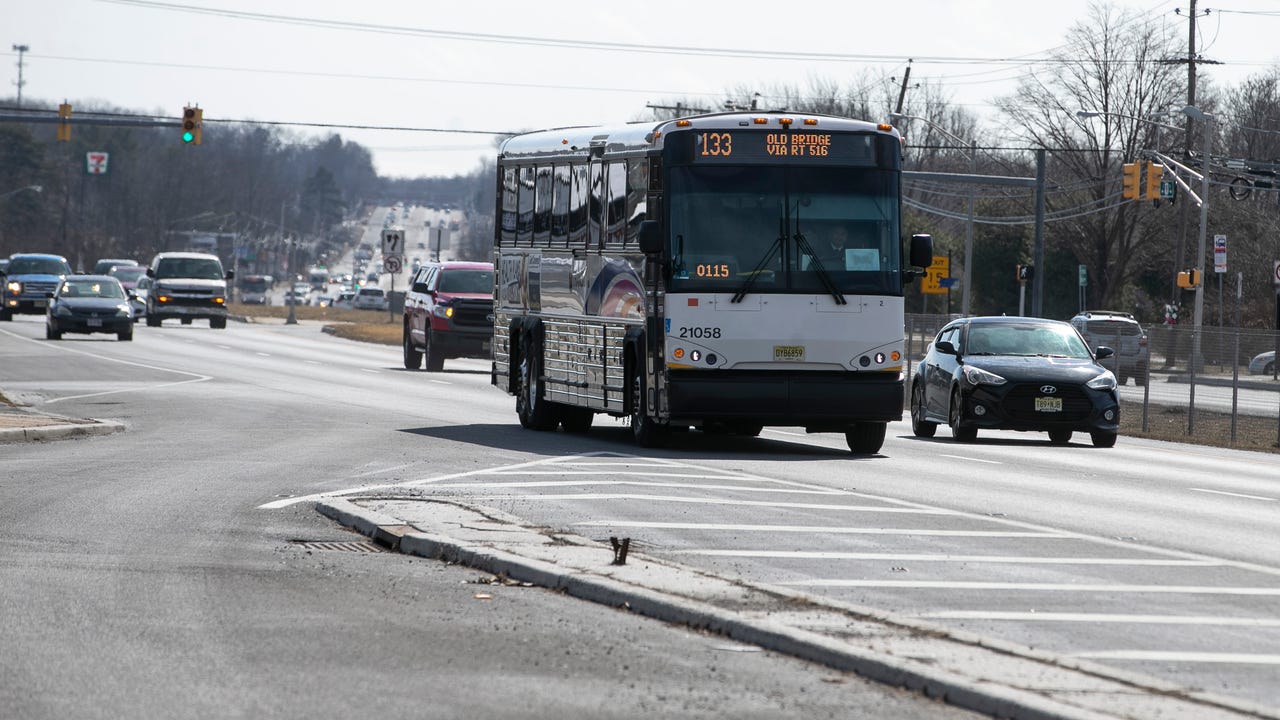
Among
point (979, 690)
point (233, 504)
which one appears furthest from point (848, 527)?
point (979, 690)

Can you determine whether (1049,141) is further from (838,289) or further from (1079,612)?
(1079,612)

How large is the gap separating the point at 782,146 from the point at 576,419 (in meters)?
4.94

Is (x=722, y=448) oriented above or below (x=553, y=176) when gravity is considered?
below

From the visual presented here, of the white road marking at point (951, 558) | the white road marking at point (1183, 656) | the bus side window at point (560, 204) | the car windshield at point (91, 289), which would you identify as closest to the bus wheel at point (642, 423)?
the bus side window at point (560, 204)

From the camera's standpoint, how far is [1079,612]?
370 inches

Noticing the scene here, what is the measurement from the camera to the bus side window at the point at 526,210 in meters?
23.9

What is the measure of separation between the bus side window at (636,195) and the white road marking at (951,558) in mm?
8753

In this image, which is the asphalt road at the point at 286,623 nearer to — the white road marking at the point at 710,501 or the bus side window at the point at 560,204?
the white road marking at the point at 710,501

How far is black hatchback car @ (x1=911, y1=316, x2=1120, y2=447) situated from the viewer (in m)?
23.2

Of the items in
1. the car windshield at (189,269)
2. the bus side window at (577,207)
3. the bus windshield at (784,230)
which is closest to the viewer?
the bus windshield at (784,230)

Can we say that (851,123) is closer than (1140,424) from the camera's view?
Yes

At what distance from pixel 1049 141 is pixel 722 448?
187 feet

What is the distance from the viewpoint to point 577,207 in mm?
22203

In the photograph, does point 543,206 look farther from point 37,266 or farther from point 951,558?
point 37,266
